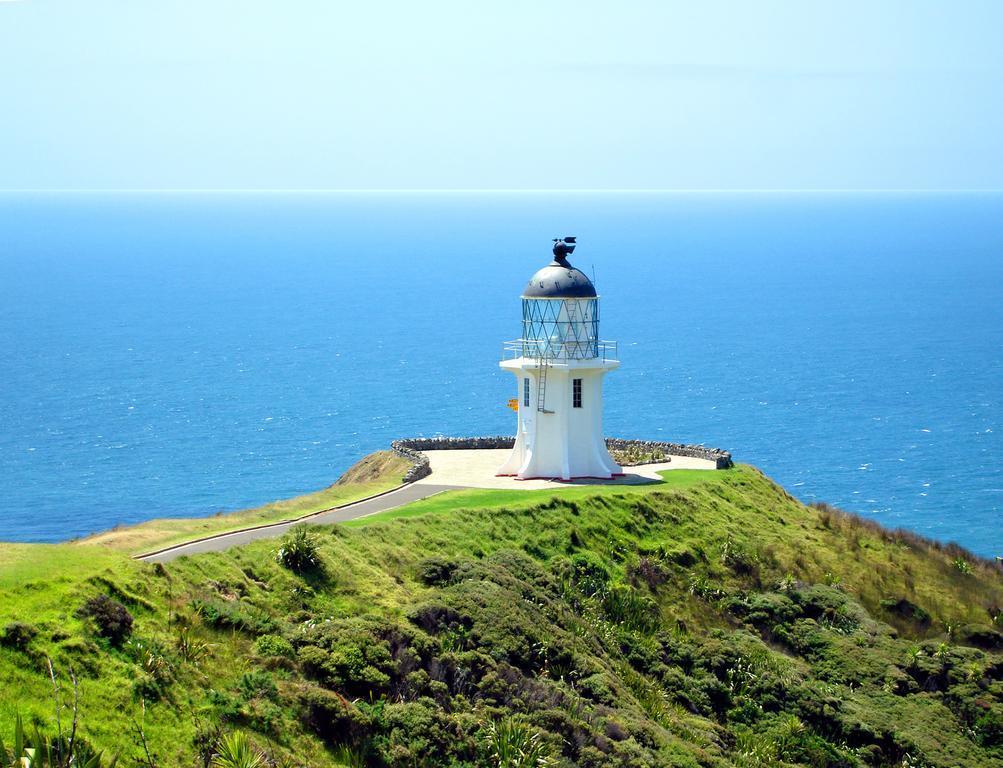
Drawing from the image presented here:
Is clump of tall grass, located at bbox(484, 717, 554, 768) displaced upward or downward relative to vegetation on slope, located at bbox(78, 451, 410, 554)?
downward

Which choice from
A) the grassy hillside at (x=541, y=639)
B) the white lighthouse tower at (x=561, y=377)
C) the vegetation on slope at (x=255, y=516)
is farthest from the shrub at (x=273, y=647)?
the white lighthouse tower at (x=561, y=377)

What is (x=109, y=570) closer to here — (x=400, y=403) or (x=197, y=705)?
(x=197, y=705)

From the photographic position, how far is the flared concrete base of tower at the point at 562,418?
44.8 metres

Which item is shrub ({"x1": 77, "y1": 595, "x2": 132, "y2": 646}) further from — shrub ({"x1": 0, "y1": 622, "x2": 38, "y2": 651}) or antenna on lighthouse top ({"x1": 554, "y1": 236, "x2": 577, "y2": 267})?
antenna on lighthouse top ({"x1": 554, "y1": 236, "x2": 577, "y2": 267})

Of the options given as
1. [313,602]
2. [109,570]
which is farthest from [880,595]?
[109,570]

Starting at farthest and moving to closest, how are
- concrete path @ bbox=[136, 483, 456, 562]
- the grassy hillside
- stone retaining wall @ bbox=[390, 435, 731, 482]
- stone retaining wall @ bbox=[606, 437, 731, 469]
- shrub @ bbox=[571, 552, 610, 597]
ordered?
stone retaining wall @ bbox=[390, 435, 731, 482] → stone retaining wall @ bbox=[606, 437, 731, 469] → shrub @ bbox=[571, 552, 610, 597] → concrete path @ bbox=[136, 483, 456, 562] → the grassy hillside

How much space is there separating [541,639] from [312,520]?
832 centimetres

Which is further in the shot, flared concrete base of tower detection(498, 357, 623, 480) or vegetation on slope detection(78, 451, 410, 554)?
flared concrete base of tower detection(498, 357, 623, 480)

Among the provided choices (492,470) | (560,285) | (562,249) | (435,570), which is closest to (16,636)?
(435,570)

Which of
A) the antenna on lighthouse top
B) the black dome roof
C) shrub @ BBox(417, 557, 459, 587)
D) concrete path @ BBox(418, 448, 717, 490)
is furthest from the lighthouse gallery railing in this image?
shrub @ BBox(417, 557, 459, 587)

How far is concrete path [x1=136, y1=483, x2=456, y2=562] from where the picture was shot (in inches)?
1213

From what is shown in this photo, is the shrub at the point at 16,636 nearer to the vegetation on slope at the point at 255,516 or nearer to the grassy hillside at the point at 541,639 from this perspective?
the grassy hillside at the point at 541,639

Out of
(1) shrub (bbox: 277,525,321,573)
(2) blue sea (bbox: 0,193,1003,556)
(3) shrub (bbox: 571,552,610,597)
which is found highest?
(1) shrub (bbox: 277,525,321,573)

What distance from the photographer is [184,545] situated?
3147cm
